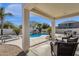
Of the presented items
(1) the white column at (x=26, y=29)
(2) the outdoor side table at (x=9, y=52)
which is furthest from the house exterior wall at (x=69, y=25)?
(2) the outdoor side table at (x=9, y=52)

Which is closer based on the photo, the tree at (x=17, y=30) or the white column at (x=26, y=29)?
the tree at (x=17, y=30)

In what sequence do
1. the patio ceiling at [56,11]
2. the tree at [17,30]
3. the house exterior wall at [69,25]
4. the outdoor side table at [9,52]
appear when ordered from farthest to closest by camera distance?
the patio ceiling at [56,11] < the house exterior wall at [69,25] < the tree at [17,30] < the outdoor side table at [9,52]

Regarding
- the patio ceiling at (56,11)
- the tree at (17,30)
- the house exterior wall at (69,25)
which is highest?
the patio ceiling at (56,11)

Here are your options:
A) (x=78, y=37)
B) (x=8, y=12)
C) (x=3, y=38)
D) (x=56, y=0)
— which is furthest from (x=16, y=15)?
(x=78, y=37)

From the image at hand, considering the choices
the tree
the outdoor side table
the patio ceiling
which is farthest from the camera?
the patio ceiling

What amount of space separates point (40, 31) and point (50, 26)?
50cm

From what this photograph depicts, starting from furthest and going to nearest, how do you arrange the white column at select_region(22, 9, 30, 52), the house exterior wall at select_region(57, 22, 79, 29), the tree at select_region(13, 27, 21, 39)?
1. the white column at select_region(22, 9, 30, 52)
2. the house exterior wall at select_region(57, 22, 79, 29)
3. the tree at select_region(13, 27, 21, 39)

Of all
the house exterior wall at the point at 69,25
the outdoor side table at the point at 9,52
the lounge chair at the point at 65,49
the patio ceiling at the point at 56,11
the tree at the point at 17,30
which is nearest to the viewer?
the outdoor side table at the point at 9,52

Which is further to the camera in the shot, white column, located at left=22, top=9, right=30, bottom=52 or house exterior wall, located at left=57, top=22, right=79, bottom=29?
white column, located at left=22, top=9, right=30, bottom=52

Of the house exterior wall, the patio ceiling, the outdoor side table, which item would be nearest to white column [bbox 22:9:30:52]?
the patio ceiling

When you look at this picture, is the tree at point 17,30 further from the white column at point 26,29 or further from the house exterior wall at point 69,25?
the house exterior wall at point 69,25

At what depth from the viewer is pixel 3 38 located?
6.46 meters

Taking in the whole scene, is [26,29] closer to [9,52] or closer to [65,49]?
[9,52]

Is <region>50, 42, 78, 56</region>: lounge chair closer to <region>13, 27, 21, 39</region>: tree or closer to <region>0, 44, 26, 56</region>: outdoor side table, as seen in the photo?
<region>0, 44, 26, 56</region>: outdoor side table
